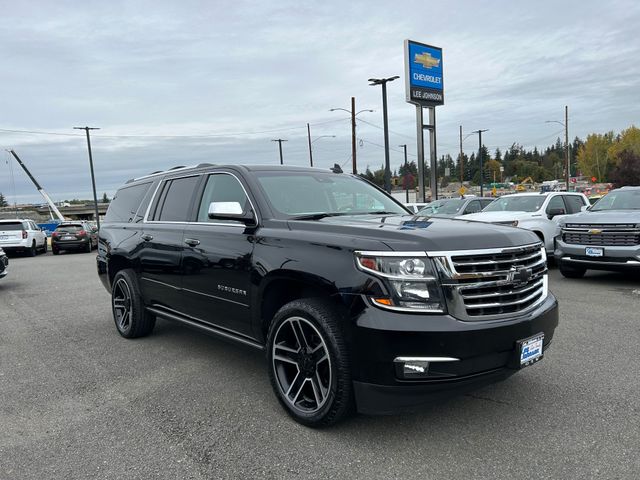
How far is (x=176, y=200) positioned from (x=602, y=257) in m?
7.36

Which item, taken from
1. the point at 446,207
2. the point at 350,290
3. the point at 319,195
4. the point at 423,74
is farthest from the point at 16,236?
the point at 423,74

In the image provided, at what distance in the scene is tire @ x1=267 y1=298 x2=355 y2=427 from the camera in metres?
3.23

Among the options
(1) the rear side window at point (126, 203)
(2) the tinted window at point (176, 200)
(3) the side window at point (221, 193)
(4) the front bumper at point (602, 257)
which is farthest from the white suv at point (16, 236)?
(4) the front bumper at point (602, 257)

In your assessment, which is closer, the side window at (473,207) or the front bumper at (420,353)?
the front bumper at (420,353)

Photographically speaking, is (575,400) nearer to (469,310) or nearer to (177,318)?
(469,310)

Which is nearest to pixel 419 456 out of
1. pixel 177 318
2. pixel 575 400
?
pixel 575 400

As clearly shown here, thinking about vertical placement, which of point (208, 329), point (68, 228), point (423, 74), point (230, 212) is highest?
point (423, 74)

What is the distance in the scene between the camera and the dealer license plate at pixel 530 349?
129 inches

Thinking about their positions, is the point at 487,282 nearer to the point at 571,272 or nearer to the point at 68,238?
the point at 571,272

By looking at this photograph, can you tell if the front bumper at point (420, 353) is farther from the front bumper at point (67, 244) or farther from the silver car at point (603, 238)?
the front bumper at point (67, 244)

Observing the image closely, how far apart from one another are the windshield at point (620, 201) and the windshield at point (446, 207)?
17.7ft

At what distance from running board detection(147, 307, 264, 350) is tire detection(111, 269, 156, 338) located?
1.12 ft

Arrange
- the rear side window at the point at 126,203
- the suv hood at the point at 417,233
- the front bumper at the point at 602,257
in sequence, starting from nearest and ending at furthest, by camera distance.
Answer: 1. the suv hood at the point at 417,233
2. the rear side window at the point at 126,203
3. the front bumper at the point at 602,257

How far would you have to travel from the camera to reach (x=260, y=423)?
12.0 ft
